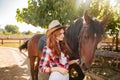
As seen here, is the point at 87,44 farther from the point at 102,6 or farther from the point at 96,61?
the point at 102,6

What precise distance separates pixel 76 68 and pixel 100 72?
4.33 m

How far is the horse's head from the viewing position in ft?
12.0

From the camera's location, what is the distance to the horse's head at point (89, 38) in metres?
3.64

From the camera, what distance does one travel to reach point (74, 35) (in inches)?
178

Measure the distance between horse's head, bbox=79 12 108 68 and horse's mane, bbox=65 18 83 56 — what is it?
41cm

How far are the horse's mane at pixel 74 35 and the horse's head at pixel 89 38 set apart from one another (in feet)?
1.35

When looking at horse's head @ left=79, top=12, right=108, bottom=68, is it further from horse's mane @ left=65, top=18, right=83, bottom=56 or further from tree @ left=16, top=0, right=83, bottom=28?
tree @ left=16, top=0, right=83, bottom=28

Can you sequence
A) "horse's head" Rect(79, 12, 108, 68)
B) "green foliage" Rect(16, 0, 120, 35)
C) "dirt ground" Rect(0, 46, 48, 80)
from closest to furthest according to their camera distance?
"horse's head" Rect(79, 12, 108, 68)
"dirt ground" Rect(0, 46, 48, 80)
"green foliage" Rect(16, 0, 120, 35)

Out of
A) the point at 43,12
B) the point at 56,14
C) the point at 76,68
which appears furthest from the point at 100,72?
the point at 43,12

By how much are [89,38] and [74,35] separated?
32.0 inches

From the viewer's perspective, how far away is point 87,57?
12.0 feet

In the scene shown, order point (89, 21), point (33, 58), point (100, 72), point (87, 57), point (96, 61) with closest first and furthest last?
1. point (87, 57)
2. point (89, 21)
3. point (33, 58)
4. point (100, 72)
5. point (96, 61)

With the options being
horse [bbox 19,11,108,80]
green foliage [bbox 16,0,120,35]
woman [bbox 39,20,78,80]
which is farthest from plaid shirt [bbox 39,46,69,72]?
green foliage [bbox 16,0,120,35]

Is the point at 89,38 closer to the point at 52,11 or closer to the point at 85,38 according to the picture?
the point at 85,38
